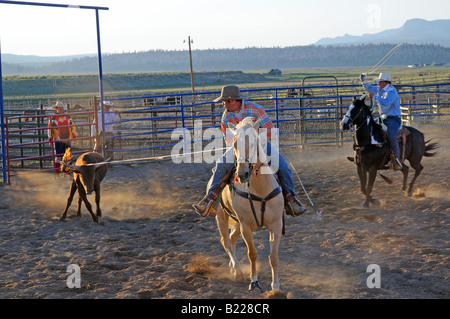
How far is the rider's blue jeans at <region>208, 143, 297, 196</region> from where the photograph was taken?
17.7ft

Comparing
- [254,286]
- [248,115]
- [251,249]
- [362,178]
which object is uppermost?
[248,115]

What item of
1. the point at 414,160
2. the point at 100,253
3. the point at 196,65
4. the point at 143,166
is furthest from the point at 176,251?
the point at 196,65

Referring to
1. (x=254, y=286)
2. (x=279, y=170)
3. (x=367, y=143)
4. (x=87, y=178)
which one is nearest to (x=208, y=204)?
(x=279, y=170)

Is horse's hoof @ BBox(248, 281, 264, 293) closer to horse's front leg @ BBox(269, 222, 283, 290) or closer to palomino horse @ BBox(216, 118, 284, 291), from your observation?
palomino horse @ BBox(216, 118, 284, 291)

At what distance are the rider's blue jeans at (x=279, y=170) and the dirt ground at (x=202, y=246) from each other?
97cm

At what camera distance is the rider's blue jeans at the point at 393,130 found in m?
9.16

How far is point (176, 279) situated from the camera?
5.65 metres

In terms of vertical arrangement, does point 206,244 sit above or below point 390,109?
below

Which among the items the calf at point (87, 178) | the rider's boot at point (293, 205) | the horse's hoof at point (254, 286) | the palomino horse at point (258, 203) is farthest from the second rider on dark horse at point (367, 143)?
the calf at point (87, 178)

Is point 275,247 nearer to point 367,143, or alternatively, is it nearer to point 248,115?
point 248,115

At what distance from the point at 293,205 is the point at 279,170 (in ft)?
1.38

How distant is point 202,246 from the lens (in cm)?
688

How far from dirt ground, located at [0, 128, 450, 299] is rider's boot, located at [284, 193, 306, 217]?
0.69 meters

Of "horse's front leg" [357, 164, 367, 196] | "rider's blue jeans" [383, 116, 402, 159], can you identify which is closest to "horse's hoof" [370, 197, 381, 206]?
"horse's front leg" [357, 164, 367, 196]
